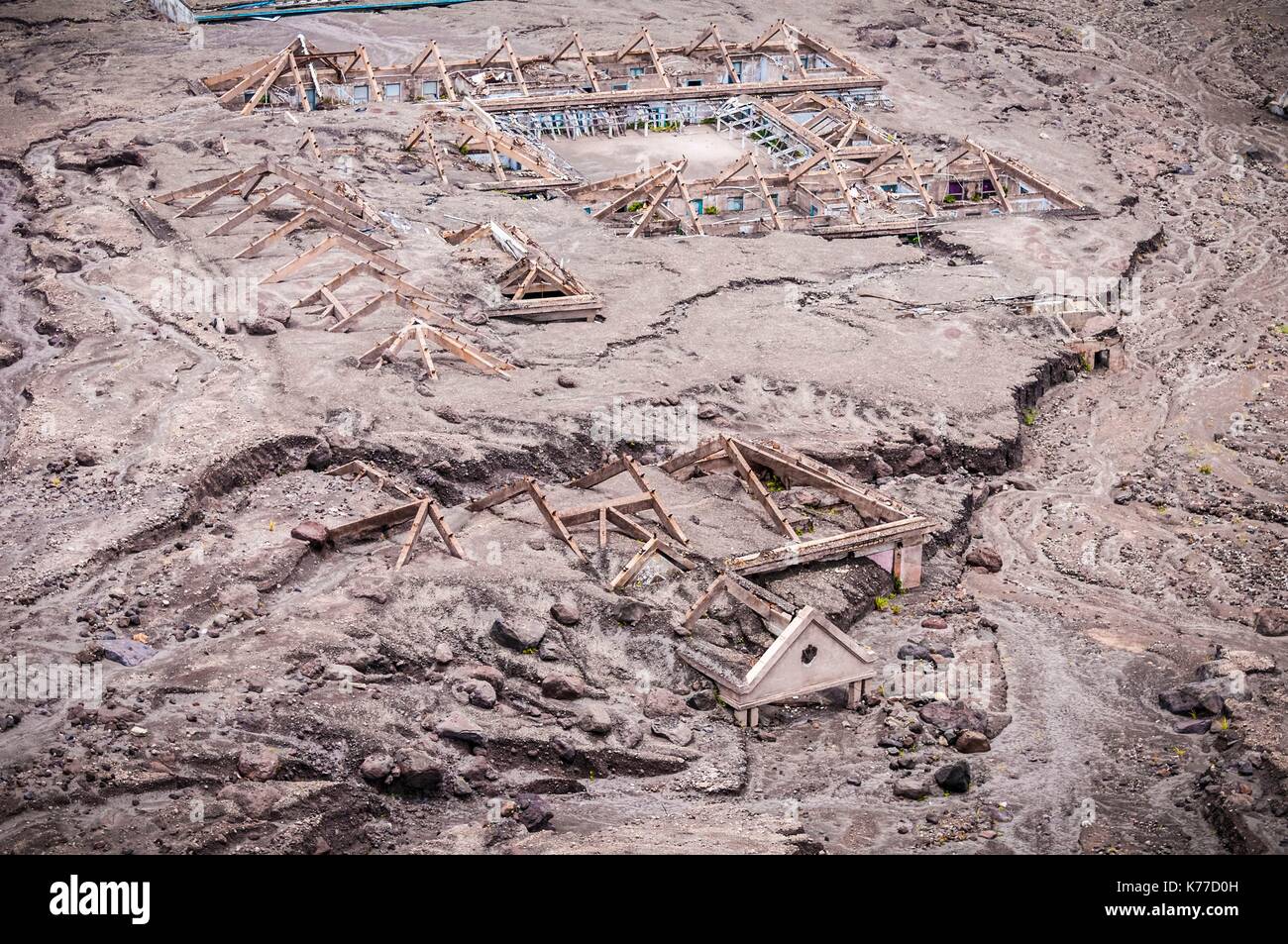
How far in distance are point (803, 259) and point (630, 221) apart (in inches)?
142

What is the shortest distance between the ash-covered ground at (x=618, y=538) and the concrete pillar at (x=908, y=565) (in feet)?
0.64

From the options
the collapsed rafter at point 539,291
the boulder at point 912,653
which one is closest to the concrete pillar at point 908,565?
the boulder at point 912,653

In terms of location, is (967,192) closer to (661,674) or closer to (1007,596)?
(1007,596)

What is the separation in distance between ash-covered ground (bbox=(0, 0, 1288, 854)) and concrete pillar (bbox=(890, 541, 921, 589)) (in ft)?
0.64

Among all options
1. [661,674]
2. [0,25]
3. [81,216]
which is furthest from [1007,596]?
[0,25]

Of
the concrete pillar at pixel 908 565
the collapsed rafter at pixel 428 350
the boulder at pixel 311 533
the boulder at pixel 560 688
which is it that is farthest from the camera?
the collapsed rafter at pixel 428 350

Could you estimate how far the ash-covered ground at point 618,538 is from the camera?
46.9 ft

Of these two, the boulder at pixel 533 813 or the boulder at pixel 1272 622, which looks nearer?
the boulder at pixel 533 813

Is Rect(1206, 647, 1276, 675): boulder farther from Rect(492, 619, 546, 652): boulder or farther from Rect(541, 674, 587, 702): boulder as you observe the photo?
Rect(492, 619, 546, 652): boulder

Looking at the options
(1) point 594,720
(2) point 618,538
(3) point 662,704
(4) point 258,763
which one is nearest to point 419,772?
(4) point 258,763

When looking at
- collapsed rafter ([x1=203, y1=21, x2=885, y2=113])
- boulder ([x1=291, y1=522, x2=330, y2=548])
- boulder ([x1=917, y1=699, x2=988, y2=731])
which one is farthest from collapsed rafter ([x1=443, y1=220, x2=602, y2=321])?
collapsed rafter ([x1=203, y1=21, x2=885, y2=113])

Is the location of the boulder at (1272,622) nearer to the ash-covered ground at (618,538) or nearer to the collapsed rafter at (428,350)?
the ash-covered ground at (618,538)

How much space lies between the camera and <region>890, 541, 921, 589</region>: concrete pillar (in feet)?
63.0

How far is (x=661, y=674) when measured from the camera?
55.2 ft
